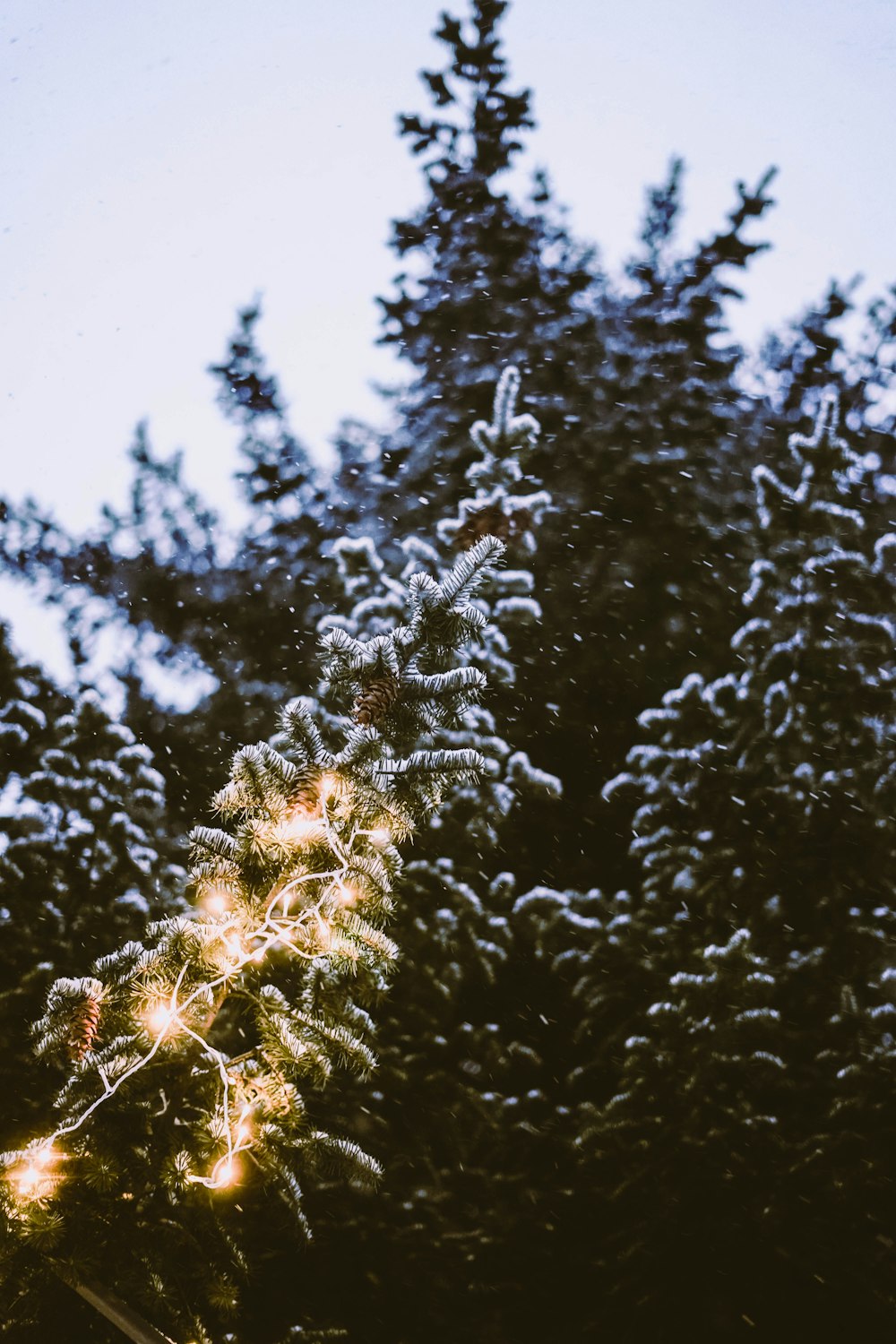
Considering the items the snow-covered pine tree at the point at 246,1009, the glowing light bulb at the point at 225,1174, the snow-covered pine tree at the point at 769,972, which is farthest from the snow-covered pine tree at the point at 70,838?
the snow-covered pine tree at the point at 769,972

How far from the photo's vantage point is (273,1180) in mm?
812

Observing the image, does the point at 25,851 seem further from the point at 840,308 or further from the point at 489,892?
the point at 840,308

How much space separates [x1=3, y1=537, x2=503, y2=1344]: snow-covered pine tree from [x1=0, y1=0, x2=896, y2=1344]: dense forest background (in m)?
0.66

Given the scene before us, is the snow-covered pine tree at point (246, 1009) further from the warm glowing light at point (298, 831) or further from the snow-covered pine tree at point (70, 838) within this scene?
the snow-covered pine tree at point (70, 838)

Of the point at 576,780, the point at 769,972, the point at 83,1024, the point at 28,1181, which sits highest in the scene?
the point at 576,780

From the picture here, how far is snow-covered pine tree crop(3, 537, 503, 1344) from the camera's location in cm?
71

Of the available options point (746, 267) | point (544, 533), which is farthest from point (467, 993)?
point (746, 267)

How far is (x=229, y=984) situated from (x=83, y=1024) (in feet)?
0.50

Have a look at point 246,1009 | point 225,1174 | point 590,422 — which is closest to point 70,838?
point 246,1009

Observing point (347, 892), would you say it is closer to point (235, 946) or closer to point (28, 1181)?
point (235, 946)

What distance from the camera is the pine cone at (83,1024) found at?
743 millimetres

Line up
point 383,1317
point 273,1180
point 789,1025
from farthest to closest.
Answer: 1. point 789,1025
2. point 383,1317
3. point 273,1180

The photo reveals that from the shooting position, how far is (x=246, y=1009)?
856 mm

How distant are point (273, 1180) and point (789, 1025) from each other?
112 cm
